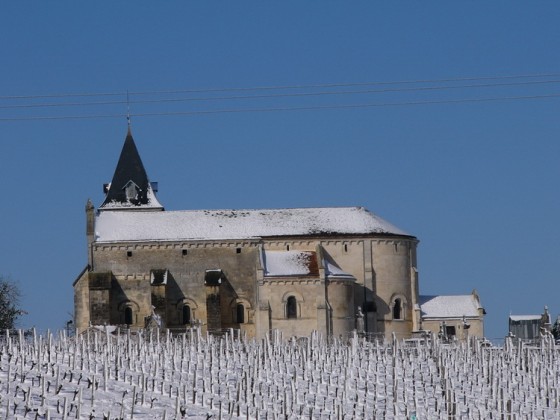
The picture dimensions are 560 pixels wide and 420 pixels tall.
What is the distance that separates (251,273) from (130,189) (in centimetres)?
1477

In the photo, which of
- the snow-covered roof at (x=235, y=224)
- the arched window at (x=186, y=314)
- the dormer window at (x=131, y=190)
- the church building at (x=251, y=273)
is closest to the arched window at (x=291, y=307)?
the church building at (x=251, y=273)

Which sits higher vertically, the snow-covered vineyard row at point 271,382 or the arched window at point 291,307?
the arched window at point 291,307

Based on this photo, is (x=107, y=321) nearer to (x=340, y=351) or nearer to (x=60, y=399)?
(x=340, y=351)

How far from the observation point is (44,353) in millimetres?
40719

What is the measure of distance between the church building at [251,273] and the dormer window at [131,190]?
23.3 feet

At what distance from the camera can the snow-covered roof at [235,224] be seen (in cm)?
8062

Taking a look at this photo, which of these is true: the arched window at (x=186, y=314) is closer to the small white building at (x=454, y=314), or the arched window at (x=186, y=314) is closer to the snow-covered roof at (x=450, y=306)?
the small white building at (x=454, y=314)

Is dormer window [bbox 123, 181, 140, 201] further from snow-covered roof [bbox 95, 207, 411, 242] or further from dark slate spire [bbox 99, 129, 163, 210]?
snow-covered roof [bbox 95, 207, 411, 242]

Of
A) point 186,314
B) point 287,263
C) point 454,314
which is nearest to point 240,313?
point 186,314

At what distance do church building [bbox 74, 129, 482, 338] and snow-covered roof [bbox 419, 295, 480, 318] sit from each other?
123 cm

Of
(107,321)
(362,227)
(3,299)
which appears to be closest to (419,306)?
(362,227)

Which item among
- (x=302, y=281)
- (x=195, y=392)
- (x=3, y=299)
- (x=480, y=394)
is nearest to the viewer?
(x=195, y=392)

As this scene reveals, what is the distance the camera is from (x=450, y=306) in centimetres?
8288

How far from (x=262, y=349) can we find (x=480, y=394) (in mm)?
10295
